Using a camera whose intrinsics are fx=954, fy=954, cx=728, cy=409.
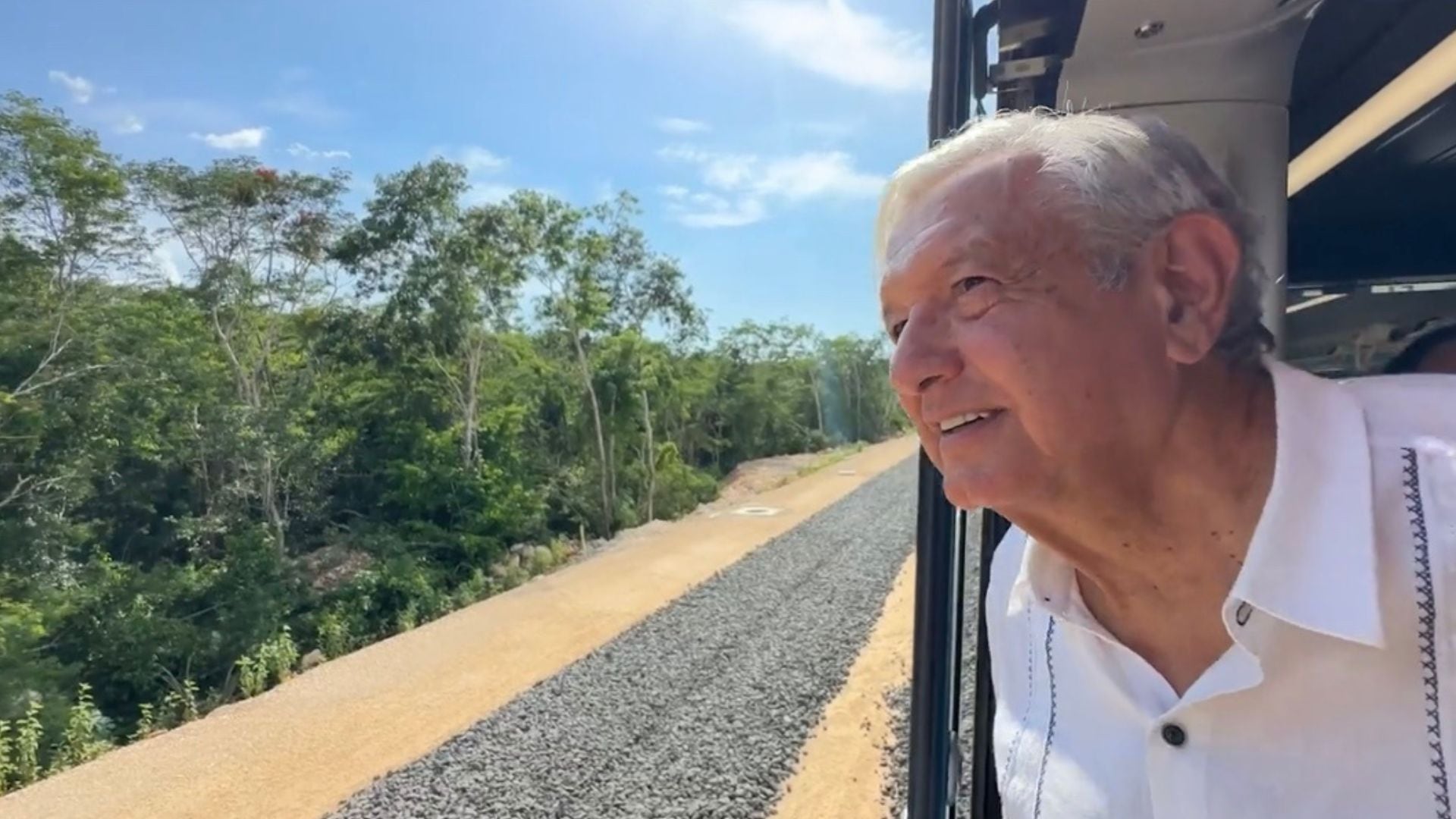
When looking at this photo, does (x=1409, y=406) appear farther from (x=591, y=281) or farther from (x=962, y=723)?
(x=591, y=281)

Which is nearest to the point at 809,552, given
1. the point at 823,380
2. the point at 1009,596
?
the point at 1009,596

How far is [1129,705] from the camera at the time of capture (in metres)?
0.86

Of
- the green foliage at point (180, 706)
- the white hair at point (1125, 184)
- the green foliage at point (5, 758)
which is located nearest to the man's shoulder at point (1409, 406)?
the white hair at point (1125, 184)

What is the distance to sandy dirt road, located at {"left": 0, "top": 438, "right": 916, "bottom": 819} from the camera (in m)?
6.39

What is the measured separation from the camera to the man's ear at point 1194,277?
2.75 feet

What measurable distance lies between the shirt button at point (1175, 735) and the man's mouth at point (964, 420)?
294mm

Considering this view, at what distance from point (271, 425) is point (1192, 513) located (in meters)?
17.7


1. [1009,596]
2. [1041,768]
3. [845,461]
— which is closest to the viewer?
[1041,768]

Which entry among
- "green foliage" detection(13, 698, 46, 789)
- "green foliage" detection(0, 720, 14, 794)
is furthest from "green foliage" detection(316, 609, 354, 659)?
"green foliage" detection(0, 720, 14, 794)

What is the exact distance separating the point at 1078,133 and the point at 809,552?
13242 millimetres

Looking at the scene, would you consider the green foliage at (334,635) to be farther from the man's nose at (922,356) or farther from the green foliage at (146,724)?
the man's nose at (922,356)

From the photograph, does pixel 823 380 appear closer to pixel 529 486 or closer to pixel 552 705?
pixel 529 486

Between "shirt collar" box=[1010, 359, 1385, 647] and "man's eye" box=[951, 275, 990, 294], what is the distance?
26cm

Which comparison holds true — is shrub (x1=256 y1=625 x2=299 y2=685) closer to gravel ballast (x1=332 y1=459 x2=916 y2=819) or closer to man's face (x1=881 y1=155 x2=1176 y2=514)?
gravel ballast (x1=332 y1=459 x2=916 y2=819)
